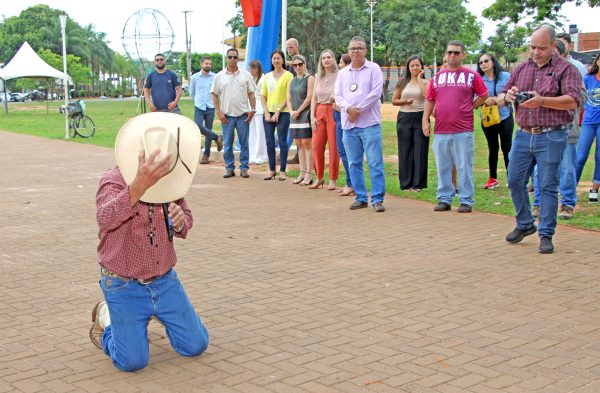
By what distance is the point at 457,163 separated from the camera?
9.69 meters

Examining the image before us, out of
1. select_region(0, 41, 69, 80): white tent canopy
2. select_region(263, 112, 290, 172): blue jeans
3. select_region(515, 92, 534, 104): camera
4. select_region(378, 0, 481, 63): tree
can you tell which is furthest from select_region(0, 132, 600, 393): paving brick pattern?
select_region(378, 0, 481, 63): tree

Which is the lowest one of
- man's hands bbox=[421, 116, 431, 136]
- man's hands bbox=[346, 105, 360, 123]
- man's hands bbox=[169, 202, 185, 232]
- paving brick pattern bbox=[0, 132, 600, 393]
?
paving brick pattern bbox=[0, 132, 600, 393]

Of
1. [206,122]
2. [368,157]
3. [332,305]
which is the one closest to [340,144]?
[368,157]

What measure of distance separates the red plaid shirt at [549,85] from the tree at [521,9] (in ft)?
61.6

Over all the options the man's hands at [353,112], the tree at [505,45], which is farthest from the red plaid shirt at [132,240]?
the tree at [505,45]

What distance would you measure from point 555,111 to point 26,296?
187 inches

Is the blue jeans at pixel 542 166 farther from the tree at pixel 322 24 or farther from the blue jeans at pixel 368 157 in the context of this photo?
the tree at pixel 322 24

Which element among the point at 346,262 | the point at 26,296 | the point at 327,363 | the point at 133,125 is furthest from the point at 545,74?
the point at 26,296

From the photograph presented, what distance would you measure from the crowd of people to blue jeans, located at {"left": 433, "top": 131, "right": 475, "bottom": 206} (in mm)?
12

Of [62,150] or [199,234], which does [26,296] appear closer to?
[199,234]

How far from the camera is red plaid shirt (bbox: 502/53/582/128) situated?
7125mm

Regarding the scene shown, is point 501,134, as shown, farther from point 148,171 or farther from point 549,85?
point 148,171

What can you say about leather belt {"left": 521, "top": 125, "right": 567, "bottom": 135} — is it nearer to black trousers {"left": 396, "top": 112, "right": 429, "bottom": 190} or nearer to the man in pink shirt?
the man in pink shirt

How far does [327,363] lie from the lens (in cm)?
469
